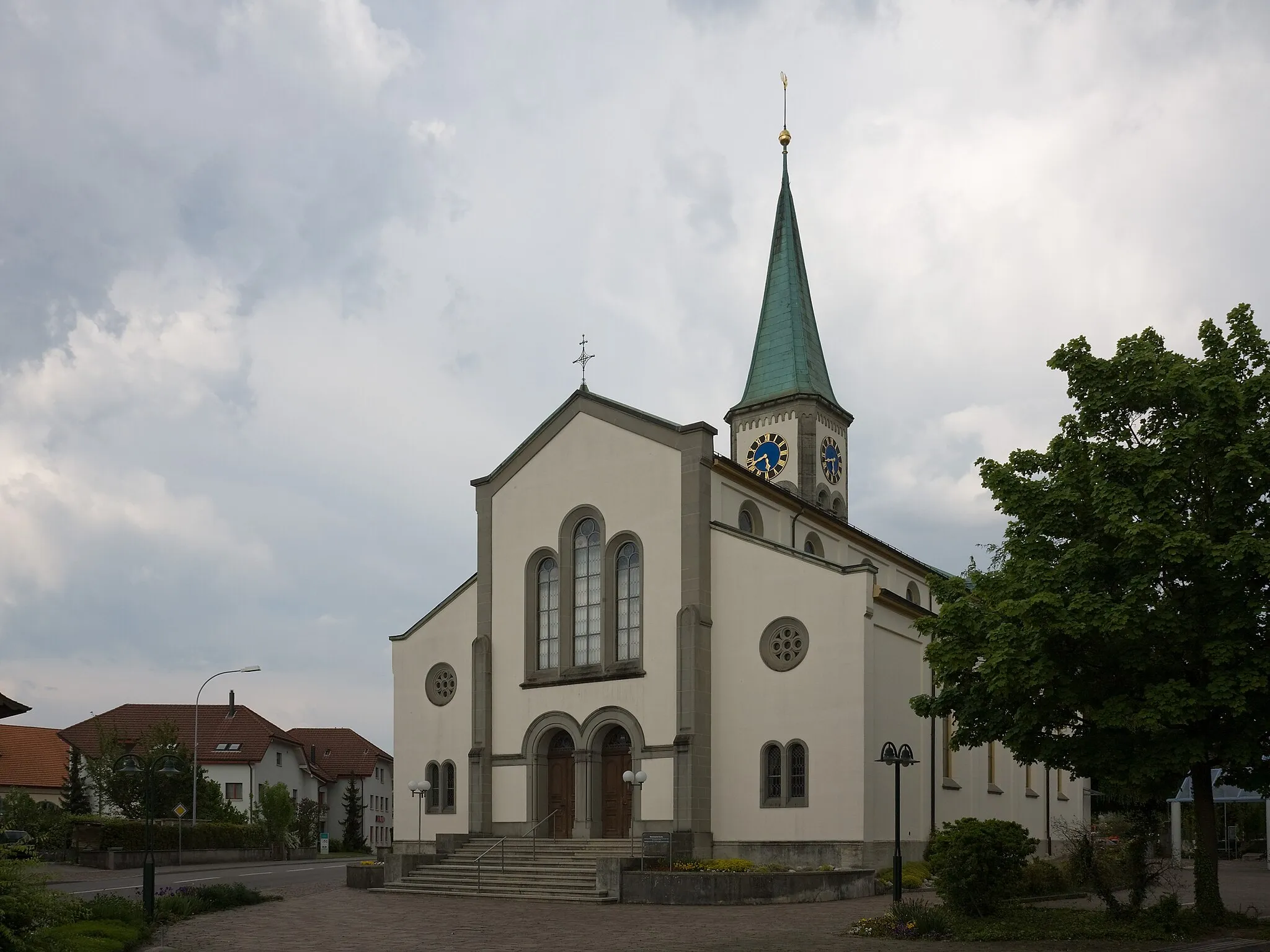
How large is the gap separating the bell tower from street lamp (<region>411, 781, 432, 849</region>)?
62.9 ft

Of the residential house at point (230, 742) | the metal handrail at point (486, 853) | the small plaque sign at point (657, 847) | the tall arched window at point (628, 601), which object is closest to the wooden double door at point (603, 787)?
the metal handrail at point (486, 853)

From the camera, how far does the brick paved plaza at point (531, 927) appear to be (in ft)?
60.1

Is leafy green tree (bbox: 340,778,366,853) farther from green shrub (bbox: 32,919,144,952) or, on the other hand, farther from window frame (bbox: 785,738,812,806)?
green shrub (bbox: 32,919,144,952)

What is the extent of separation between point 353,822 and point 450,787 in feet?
163

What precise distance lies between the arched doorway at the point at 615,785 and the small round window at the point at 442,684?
606 cm

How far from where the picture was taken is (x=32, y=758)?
75250mm

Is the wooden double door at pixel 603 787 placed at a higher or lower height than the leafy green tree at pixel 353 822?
higher

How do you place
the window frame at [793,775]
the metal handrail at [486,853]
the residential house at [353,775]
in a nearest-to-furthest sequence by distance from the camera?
1. the metal handrail at [486,853]
2. the window frame at [793,775]
3. the residential house at [353,775]

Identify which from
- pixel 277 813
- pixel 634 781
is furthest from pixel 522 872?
pixel 277 813

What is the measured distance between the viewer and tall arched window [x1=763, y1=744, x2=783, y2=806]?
3116 cm

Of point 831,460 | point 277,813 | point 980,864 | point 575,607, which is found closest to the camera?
point 980,864

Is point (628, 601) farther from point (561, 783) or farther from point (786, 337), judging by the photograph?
point (786, 337)

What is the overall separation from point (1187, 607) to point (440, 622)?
24.6 metres

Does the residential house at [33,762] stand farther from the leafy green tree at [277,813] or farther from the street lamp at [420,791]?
the street lamp at [420,791]
